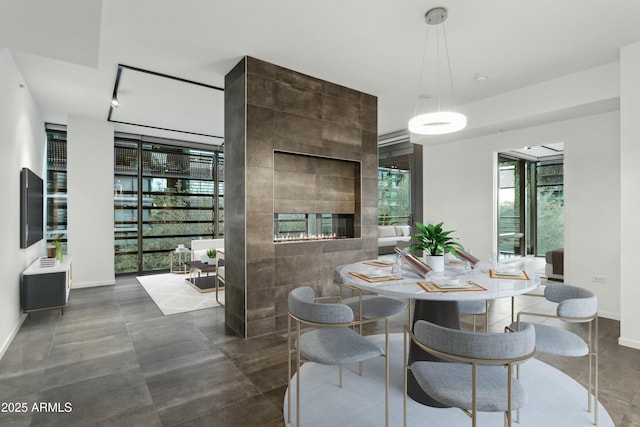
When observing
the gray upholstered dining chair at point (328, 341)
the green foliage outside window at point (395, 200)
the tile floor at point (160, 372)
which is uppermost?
the green foliage outside window at point (395, 200)

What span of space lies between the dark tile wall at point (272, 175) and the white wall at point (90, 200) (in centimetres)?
328

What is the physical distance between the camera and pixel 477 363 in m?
1.38

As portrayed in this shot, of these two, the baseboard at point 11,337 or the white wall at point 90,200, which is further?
the white wall at point 90,200

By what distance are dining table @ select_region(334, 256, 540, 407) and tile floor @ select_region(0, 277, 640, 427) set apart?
0.94 metres

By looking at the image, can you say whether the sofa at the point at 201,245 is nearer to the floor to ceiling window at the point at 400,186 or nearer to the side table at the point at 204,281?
the side table at the point at 204,281

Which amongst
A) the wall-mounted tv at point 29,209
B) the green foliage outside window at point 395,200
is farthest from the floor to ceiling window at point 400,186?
the wall-mounted tv at point 29,209

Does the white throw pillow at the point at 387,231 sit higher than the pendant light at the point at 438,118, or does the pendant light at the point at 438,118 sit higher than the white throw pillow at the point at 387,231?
the pendant light at the point at 438,118

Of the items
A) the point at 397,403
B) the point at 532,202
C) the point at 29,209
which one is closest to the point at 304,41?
the point at 397,403

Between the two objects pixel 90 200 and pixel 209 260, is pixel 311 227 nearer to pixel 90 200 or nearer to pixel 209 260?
pixel 209 260

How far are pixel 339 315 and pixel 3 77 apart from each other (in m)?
3.80

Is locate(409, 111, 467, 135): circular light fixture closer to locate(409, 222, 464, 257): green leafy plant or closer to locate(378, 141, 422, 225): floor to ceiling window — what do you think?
locate(409, 222, 464, 257): green leafy plant

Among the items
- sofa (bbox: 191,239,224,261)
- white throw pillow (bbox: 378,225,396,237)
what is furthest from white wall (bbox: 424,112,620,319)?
sofa (bbox: 191,239,224,261)

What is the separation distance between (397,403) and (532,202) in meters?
5.77

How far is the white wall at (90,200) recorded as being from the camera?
5531 mm
